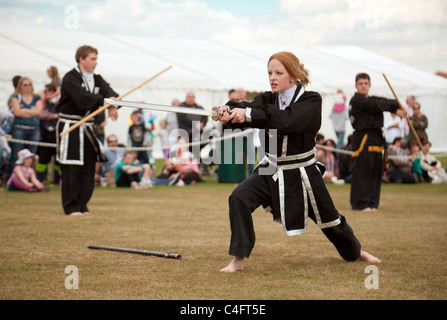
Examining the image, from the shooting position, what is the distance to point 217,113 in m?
4.73

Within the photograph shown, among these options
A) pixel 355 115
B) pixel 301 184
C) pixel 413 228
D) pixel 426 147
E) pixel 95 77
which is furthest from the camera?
pixel 426 147

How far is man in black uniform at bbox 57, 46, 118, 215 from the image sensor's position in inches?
320

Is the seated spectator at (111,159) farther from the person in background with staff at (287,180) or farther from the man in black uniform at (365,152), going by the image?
the person in background with staff at (287,180)

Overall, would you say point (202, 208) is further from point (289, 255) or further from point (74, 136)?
point (289, 255)

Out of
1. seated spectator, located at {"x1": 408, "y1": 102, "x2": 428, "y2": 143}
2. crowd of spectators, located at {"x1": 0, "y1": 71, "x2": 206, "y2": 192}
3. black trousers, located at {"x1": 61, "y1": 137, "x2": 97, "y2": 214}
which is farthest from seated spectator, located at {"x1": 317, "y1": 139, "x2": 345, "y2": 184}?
black trousers, located at {"x1": 61, "y1": 137, "x2": 97, "y2": 214}

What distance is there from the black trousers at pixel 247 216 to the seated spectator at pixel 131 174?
7.62m

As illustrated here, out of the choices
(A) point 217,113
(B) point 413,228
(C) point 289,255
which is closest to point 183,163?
(B) point 413,228

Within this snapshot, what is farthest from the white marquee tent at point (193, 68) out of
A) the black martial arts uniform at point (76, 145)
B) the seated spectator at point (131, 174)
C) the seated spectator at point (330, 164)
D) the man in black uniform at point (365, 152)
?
the man in black uniform at point (365, 152)

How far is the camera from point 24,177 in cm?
1164

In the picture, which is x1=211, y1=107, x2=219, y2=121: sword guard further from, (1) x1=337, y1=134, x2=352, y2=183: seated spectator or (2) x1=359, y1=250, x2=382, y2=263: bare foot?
(1) x1=337, y1=134, x2=352, y2=183: seated spectator

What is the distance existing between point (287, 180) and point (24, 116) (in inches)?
301

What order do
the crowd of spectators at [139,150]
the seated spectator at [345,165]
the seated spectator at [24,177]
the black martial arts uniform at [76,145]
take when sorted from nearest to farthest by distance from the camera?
the black martial arts uniform at [76,145] < the seated spectator at [24,177] < the crowd of spectators at [139,150] < the seated spectator at [345,165]

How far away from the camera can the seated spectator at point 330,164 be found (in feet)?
45.6

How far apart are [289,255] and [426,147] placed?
9.70 m
